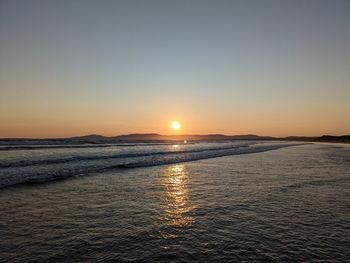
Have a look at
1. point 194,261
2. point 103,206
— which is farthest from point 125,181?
point 194,261

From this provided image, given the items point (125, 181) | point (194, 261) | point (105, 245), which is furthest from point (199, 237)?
point (125, 181)

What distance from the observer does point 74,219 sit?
8.34 metres

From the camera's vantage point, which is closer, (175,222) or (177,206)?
(175,222)

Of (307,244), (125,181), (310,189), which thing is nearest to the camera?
(307,244)

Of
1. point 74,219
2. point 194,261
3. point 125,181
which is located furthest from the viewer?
point 125,181

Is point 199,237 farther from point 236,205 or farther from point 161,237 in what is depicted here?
point 236,205

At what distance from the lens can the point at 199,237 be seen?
6.81 m

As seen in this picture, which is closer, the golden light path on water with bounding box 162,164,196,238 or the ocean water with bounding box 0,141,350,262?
the ocean water with bounding box 0,141,350,262

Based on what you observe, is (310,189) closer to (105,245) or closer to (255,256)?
(255,256)

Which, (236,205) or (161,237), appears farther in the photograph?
(236,205)

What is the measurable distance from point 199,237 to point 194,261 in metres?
1.32

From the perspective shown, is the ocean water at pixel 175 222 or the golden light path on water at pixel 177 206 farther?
the golden light path on water at pixel 177 206

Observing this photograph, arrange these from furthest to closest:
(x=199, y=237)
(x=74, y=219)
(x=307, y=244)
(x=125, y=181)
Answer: (x=125, y=181) → (x=74, y=219) → (x=199, y=237) → (x=307, y=244)

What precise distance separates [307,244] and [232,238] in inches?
68.8
